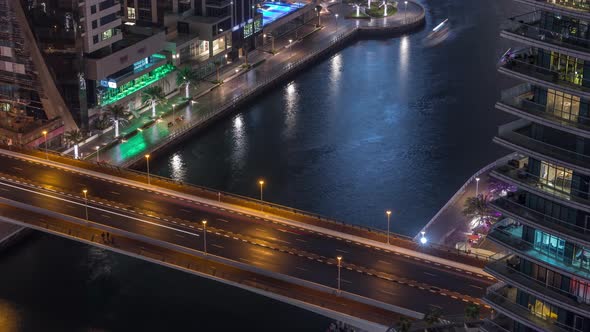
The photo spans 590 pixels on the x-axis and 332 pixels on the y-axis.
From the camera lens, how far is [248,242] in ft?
532

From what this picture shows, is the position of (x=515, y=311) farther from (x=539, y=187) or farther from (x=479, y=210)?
(x=479, y=210)

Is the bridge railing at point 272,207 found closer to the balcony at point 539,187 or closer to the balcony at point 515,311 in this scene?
the balcony at point 515,311

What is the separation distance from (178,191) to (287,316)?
1199 inches

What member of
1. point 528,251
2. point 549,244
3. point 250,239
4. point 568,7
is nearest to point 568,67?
point 568,7

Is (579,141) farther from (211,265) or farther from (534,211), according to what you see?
(211,265)

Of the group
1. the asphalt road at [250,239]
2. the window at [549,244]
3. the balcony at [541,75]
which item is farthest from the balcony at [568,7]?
the asphalt road at [250,239]

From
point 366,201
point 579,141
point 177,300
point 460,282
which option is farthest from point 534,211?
point 366,201

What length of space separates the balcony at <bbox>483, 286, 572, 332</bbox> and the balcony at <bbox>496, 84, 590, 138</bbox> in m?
20.8

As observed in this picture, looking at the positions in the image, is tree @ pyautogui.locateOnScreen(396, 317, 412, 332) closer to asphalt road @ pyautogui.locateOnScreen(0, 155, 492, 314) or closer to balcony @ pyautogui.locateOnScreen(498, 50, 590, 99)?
asphalt road @ pyautogui.locateOnScreen(0, 155, 492, 314)

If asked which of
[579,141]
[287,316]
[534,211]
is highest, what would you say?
[579,141]

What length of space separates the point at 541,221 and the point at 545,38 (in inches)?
756

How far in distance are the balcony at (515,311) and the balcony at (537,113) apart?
2078 cm

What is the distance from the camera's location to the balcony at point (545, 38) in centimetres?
11556

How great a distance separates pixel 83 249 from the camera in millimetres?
179000
